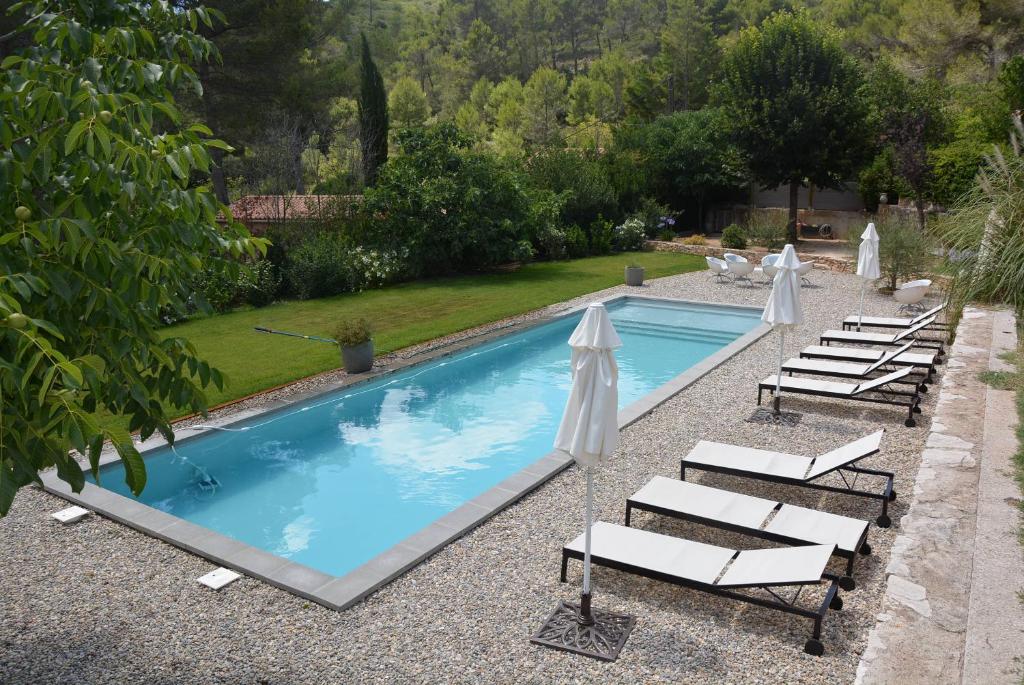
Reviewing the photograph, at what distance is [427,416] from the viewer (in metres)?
12.0

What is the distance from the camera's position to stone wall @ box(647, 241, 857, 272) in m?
22.4

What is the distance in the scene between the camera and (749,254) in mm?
24438

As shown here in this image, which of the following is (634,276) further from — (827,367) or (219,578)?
(219,578)

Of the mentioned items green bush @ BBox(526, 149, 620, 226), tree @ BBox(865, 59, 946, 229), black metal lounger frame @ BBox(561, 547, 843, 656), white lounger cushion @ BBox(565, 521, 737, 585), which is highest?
tree @ BBox(865, 59, 946, 229)

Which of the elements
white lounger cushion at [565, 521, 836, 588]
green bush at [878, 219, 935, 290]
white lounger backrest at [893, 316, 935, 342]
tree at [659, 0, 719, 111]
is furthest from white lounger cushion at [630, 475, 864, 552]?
tree at [659, 0, 719, 111]

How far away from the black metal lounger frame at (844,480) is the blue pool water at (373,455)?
9.61ft

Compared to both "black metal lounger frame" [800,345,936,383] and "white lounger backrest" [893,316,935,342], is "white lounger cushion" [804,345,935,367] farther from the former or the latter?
"white lounger backrest" [893,316,935,342]

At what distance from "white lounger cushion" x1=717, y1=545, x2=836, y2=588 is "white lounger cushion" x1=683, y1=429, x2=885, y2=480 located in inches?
62.4

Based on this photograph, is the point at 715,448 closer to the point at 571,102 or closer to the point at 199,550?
the point at 199,550

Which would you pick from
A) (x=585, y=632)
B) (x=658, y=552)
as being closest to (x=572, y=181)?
(x=658, y=552)

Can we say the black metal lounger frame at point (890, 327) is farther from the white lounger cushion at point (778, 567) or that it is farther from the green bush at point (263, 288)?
the green bush at point (263, 288)

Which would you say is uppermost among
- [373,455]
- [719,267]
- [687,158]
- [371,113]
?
[371,113]

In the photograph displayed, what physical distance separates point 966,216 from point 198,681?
9451 millimetres

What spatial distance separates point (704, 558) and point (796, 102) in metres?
21.4
